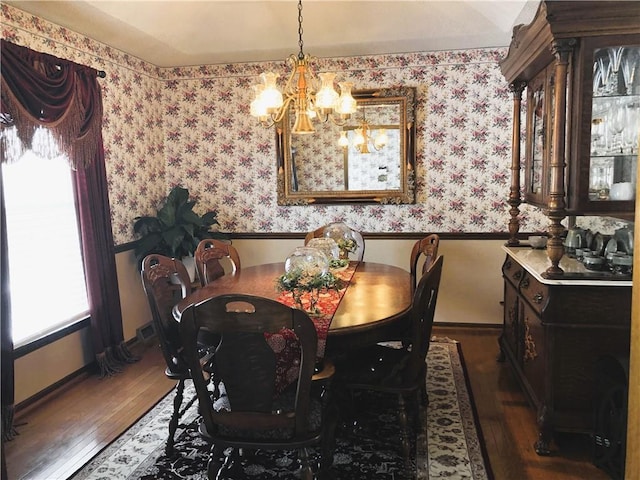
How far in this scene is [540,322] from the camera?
2600mm

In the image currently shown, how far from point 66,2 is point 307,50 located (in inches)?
74.4

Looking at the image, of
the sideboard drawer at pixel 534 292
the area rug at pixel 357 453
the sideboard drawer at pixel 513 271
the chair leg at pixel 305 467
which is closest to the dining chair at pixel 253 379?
the chair leg at pixel 305 467

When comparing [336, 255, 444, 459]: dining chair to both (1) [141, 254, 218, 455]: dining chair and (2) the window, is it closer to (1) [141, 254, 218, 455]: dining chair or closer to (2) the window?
(1) [141, 254, 218, 455]: dining chair

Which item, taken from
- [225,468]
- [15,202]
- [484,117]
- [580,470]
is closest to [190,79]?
[15,202]

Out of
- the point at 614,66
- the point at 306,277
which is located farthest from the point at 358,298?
the point at 614,66

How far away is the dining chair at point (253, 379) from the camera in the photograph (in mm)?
1801

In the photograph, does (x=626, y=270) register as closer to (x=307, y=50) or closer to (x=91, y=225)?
(x=307, y=50)

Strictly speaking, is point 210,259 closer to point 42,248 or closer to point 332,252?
point 332,252

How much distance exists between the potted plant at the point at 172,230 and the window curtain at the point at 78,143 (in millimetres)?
448

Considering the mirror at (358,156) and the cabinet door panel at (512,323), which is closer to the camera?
the cabinet door panel at (512,323)

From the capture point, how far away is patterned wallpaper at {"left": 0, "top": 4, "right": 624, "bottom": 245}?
4.36 metres

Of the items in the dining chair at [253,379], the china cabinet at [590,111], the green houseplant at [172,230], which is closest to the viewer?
the dining chair at [253,379]

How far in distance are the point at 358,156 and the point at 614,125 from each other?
2362 millimetres

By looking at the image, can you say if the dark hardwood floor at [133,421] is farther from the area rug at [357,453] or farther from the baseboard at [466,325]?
→ the baseboard at [466,325]
